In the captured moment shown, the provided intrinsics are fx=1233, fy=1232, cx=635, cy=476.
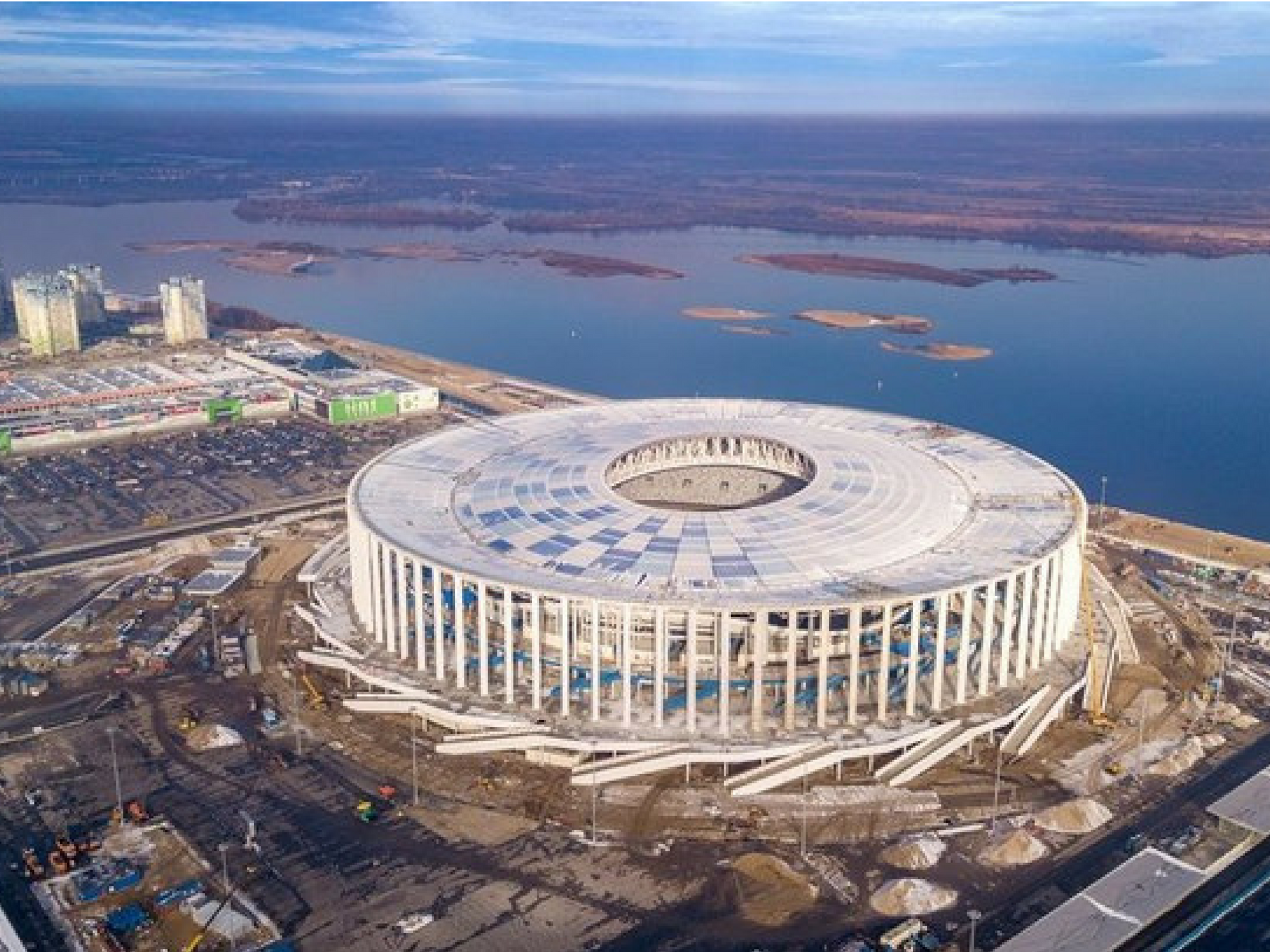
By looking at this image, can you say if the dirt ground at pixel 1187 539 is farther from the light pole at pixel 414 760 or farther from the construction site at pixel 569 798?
the light pole at pixel 414 760

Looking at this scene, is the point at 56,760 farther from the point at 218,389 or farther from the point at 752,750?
the point at 218,389

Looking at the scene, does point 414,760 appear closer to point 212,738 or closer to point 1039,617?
point 212,738

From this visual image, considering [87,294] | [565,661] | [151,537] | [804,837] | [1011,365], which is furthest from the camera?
[87,294]

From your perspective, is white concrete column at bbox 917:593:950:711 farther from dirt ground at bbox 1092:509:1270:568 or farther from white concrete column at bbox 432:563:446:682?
dirt ground at bbox 1092:509:1270:568

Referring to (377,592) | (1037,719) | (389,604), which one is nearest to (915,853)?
(1037,719)

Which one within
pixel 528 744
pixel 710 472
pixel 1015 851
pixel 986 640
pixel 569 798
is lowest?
pixel 569 798

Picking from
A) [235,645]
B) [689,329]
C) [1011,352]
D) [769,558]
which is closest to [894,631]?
[769,558]
